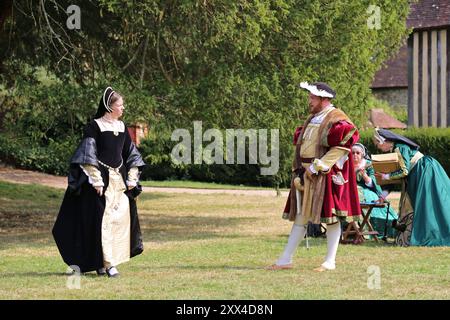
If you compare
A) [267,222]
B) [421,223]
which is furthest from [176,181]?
[421,223]

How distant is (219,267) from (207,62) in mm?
5216

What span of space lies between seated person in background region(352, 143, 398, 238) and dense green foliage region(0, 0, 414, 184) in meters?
1.73

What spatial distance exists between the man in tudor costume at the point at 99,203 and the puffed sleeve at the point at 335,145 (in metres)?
1.96

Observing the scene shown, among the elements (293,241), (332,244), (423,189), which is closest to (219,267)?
(293,241)

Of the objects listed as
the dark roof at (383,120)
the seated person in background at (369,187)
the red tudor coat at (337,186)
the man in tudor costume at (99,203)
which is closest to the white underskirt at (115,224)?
the man in tudor costume at (99,203)

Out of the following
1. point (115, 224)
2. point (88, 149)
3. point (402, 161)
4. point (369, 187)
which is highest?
point (88, 149)

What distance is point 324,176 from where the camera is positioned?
955cm

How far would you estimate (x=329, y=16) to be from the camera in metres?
14.6

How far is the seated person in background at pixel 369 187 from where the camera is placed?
13406mm

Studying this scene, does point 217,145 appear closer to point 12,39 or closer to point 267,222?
point 267,222

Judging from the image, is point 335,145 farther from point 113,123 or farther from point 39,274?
point 39,274
